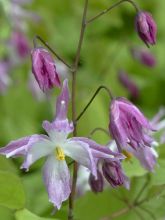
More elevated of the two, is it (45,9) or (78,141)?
(78,141)

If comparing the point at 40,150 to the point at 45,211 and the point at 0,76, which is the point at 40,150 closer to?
the point at 45,211

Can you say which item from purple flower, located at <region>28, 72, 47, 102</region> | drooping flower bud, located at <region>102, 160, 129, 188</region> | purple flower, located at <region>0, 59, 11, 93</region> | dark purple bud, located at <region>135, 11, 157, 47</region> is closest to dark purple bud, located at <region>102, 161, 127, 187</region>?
drooping flower bud, located at <region>102, 160, 129, 188</region>

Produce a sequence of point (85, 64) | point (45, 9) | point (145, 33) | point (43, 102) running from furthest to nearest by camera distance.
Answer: point (45, 9), point (85, 64), point (43, 102), point (145, 33)

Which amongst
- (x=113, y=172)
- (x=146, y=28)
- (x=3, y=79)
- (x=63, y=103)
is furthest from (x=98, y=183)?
(x=3, y=79)

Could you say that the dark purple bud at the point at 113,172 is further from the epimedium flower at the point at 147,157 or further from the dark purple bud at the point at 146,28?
the dark purple bud at the point at 146,28

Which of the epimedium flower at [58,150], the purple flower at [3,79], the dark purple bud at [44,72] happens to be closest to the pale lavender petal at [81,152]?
the epimedium flower at [58,150]

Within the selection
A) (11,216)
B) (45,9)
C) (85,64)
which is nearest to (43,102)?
(85,64)

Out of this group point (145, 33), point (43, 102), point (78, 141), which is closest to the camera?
point (78, 141)

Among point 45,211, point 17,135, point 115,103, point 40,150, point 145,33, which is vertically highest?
point 145,33
